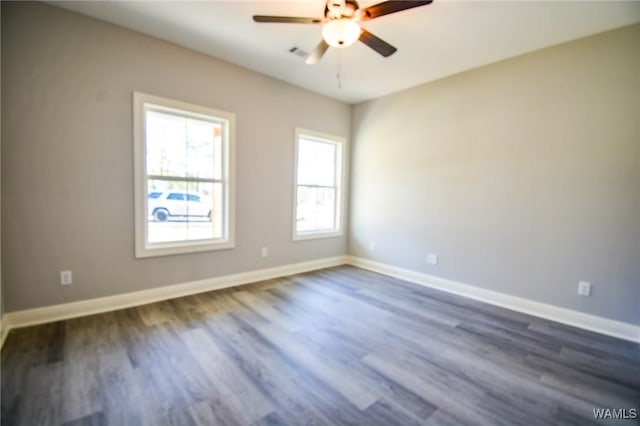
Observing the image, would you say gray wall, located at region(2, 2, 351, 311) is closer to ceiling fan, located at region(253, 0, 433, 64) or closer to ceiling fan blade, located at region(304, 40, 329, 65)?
ceiling fan blade, located at region(304, 40, 329, 65)

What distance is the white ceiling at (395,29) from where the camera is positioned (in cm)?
252

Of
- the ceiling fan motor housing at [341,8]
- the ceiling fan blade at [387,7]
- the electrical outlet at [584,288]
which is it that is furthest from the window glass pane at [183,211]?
the electrical outlet at [584,288]

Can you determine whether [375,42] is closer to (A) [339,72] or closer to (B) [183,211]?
(A) [339,72]

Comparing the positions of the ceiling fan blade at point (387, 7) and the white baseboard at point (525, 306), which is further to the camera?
the white baseboard at point (525, 306)

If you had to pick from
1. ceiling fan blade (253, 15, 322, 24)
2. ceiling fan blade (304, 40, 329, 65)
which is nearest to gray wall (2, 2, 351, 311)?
ceiling fan blade (304, 40, 329, 65)

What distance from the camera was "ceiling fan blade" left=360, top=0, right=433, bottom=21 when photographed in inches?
75.1

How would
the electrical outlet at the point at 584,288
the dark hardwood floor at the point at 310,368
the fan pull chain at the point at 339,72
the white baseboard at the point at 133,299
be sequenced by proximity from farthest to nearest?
the fan pull chain at the point at 339,72 → the electrical outlet at the point at 584,288 → the white baseboard at the point at 133,299 → the dark hardwood floor at the point at 310,368

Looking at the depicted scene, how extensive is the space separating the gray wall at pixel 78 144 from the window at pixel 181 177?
0.11m

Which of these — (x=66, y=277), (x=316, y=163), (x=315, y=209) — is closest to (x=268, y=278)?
(x=315, y=209)

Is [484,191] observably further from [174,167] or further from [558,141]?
[174,167]

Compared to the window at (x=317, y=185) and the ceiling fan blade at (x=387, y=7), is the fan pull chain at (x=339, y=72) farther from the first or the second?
the ceiling fan blade at (x=387, y=7)

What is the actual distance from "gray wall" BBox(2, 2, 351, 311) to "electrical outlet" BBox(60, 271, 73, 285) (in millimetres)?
34

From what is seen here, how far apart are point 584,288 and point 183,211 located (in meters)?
4.37

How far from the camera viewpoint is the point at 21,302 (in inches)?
102
